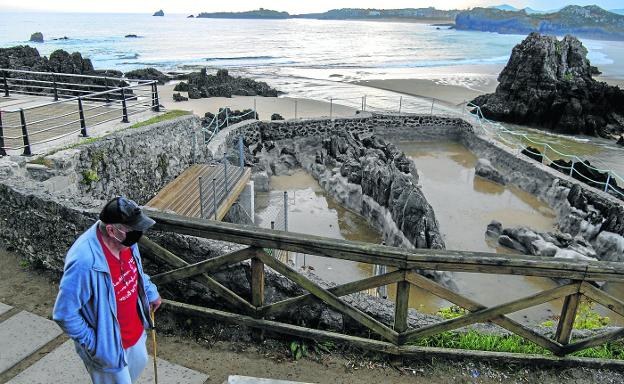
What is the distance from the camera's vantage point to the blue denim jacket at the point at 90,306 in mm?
2869

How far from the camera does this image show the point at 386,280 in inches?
167

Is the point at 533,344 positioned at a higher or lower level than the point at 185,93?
higher

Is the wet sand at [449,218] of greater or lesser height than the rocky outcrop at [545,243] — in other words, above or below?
below

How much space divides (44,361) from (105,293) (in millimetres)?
2065

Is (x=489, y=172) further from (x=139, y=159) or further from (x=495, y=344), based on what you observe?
(x=495, y=344)

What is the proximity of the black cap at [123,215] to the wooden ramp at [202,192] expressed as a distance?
6818 millimetres

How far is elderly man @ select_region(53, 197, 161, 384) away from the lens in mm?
2879

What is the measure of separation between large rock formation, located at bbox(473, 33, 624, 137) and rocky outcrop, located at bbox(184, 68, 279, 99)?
1837 cm

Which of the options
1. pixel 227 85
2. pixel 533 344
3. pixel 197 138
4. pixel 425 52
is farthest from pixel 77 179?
pixel 425 52

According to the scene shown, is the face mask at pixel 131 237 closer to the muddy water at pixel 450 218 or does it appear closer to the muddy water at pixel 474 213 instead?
the muddy water at pixel 450 218

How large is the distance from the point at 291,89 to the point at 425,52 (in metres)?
61.9

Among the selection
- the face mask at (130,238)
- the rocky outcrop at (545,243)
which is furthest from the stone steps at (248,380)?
the rocky outcrop at (545,243)

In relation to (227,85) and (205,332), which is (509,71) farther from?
→ (205,332)

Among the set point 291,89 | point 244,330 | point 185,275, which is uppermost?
point 185,275
